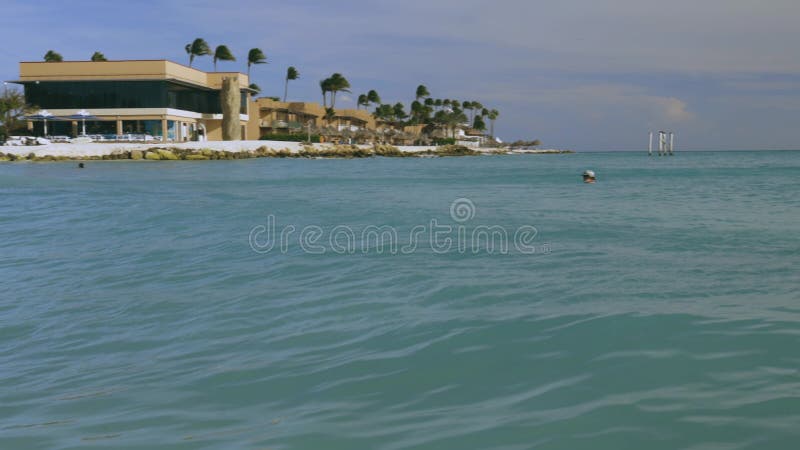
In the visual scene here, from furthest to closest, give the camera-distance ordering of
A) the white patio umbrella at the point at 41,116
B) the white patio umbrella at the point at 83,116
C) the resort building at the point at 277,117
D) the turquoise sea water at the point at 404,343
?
the resort building at the point at 277,117 < the white patio umbrella at the point at 83,116 < the white patio umbrella at the point at 41,116 < the turquoise sea water at the point at 404,343

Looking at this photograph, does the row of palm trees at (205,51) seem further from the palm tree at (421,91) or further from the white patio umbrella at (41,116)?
the palm tree at (421,91)

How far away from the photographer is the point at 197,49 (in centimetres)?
8594

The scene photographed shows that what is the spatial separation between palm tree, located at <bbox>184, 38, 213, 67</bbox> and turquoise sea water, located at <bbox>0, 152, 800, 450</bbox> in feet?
256

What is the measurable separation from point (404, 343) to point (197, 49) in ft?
Result: 286

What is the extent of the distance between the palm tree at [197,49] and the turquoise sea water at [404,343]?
77909 millimetres

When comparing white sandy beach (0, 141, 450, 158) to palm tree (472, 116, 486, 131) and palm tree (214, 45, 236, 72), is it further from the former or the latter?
palm tree (472, 116, 486, 131)

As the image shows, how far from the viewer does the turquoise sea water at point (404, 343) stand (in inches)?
160

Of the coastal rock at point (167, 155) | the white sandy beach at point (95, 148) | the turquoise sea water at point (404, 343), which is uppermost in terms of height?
the white sandy beach at point (95, 148)

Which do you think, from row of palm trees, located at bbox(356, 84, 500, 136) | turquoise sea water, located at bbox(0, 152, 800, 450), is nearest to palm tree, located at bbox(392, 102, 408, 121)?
row of palm trees, located at bbox(356, 84, 500, 136)

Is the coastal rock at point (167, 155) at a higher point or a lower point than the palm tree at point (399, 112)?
lower

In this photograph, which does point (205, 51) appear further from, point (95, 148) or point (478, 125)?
point (478, 125)

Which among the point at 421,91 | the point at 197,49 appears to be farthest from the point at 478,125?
the point at 197,49

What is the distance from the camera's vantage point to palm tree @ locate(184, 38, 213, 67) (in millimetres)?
85750

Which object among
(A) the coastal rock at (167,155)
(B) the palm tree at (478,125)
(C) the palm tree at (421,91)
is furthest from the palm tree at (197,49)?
(B) the palm tree at (478,125)
